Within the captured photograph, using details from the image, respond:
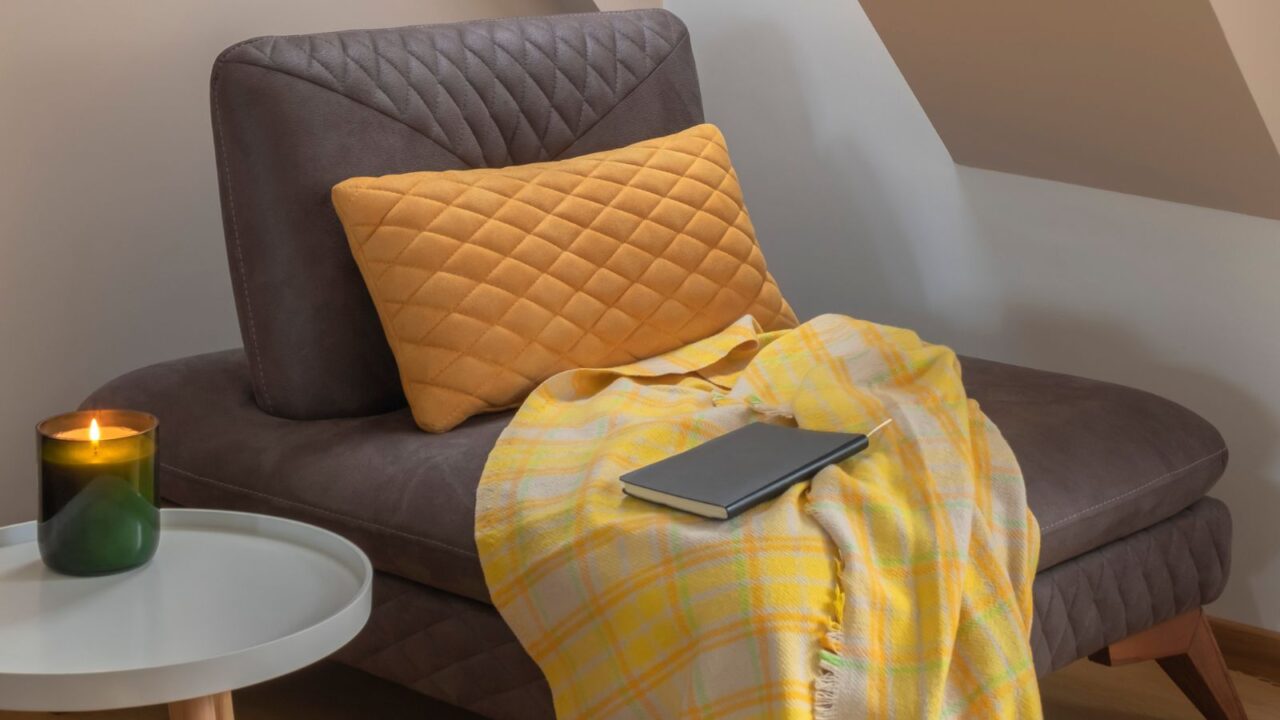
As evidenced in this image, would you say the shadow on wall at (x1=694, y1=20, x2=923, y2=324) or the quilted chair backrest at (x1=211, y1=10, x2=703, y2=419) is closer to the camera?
the quilted chair backrest at (x1=211, y1=10, x2=703, y2=419)

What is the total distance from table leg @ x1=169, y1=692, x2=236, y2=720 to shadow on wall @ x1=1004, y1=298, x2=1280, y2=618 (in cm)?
153

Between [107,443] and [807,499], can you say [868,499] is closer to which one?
[807,499]

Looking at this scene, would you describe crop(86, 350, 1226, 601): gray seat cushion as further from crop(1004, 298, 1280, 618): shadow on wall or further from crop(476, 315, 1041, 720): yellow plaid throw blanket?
crop(1004, 298, 1280, 618): shadow on wall

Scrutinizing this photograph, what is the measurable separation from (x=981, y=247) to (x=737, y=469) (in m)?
1.08

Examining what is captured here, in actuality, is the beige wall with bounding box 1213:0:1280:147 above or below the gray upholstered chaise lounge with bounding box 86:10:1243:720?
above

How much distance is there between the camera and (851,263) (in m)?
2.60

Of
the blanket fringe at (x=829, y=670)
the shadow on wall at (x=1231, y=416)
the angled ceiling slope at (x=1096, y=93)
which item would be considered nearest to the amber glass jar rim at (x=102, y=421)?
the blanket fringe at (x=829, y=670)

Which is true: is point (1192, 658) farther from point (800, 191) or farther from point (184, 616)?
point (184, 616)

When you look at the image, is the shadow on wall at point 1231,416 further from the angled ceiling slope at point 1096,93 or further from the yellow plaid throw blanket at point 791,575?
the yellow plaid throw blanket at point 791,575

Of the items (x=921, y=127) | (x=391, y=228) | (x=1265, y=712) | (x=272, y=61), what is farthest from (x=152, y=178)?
(x=1265, y=712)

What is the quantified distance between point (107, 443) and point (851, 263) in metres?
1.58

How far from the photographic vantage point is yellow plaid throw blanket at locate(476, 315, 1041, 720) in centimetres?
132

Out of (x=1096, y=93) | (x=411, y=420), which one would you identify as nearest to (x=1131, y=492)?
(x=1096, y=93)

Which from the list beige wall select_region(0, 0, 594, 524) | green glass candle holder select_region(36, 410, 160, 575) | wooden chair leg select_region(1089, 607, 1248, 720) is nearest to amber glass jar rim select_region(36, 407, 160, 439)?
green glass candle holder select_region(36, 410, 160, 575)
